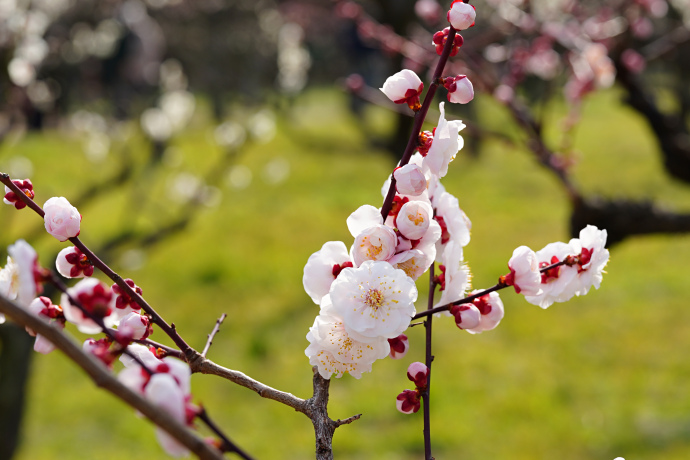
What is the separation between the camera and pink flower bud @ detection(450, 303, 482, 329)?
25.9 inches

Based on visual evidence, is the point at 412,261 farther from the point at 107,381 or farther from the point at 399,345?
the point at 107,381

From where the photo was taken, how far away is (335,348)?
2.03 ft

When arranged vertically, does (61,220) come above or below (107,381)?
above

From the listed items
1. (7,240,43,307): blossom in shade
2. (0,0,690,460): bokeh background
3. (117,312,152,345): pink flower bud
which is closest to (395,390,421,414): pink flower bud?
(117,312,152,345): pink flower bud

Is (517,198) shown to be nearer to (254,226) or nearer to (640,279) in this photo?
(640,279)

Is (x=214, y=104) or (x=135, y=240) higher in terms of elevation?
(x=214, y=104)

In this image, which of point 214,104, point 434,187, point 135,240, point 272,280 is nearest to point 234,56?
point 214,104

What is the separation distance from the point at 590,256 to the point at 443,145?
0.64 feet

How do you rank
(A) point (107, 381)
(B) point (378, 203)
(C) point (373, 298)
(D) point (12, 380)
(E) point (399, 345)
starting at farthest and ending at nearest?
(B) point (378, 203)
(D) point (12, 380)
(E) point (399, 345)
(C) point (373, 298)
(A) point (107, 381)

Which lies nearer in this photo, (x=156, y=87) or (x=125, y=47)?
(x=156, y=87)

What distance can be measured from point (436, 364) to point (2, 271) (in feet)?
9.56

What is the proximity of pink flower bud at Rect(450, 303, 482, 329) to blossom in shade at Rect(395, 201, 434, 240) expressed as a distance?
3.7 inches

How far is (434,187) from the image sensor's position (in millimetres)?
706

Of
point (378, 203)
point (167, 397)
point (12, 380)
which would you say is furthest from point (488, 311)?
point (378, 203)
